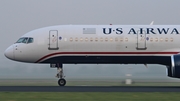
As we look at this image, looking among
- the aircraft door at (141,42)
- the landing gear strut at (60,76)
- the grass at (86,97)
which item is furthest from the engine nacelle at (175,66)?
the landing gear strut at (60,76)

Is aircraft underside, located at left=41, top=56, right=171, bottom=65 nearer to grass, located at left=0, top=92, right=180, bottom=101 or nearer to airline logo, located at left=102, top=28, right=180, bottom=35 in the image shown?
airline logo, located at left=102, top=28, right=180, bottom=35

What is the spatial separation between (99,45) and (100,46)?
10 cm

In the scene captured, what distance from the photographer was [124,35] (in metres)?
35.1

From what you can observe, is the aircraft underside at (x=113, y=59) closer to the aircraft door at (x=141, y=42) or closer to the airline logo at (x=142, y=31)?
the aircraft door at (x=141, y=42)

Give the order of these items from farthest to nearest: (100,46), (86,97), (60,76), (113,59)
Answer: (60,76)
(113,59)
(100,46)
(86,97)

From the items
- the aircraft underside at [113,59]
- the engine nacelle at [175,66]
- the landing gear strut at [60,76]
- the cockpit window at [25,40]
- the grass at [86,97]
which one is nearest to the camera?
the grass at [86,97]

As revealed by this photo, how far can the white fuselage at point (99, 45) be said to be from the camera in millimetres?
34938

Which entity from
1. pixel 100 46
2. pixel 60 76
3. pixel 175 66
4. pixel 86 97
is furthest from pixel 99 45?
pixel 86 97

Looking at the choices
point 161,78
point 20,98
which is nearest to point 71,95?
point 20,98

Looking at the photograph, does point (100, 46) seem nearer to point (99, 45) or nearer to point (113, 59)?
point (99, 45)

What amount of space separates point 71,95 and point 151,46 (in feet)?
38.5

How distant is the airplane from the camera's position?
34.9 metres

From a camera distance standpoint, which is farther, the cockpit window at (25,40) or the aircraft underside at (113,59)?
the cockpit window at (25,40)

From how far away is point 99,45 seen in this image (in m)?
34.9
